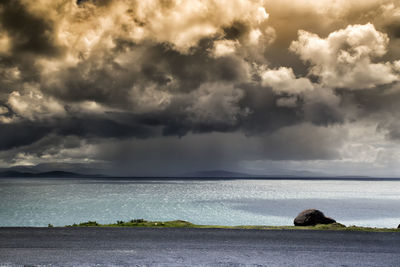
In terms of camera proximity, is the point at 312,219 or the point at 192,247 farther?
the point at 312,219

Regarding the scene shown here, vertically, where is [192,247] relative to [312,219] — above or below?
above

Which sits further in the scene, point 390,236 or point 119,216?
point 119,216

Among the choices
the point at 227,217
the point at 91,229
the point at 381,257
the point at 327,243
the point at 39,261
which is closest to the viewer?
the point at 39,261

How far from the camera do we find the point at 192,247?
476 inches

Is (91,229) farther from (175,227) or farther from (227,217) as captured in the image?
(227,217)

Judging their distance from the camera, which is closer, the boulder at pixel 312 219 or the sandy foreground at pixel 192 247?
the sandy foreground at pixel 192 247

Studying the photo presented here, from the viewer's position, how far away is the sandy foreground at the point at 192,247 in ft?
32.9

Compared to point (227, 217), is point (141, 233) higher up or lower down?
higher up

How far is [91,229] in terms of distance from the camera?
16.1m

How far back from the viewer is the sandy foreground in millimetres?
10039

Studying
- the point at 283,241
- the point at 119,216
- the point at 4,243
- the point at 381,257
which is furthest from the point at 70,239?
the point at 119,216

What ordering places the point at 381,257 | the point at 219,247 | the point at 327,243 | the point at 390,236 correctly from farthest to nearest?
1. the point at 390,236
2. the point at 327,243
3. the point at 219,247
4. the point at 381,257

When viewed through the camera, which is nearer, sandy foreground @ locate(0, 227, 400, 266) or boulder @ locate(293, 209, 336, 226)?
sandy foreground @ locate(0, 227, 400, 266)

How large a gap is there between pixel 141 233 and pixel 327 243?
7.95 metres
